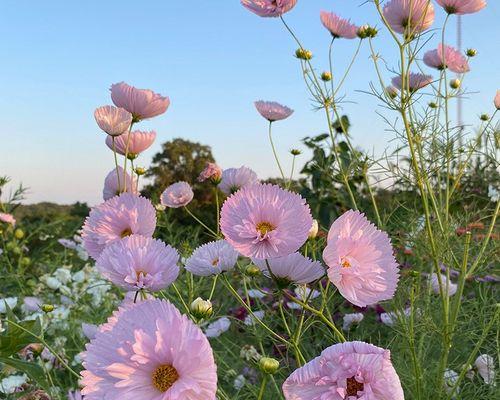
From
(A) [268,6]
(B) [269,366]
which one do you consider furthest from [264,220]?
(A) [268,6]

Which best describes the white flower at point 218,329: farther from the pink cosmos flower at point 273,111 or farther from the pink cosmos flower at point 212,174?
the pink cosmos flower at point 273,111

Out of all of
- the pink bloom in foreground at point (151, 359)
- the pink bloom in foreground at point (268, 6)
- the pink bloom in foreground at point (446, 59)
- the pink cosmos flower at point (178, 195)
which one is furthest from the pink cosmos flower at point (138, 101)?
the pink bloom in foreground at point (446, 59)

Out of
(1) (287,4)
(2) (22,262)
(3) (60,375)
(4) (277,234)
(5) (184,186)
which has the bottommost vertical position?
(2) (22,262)

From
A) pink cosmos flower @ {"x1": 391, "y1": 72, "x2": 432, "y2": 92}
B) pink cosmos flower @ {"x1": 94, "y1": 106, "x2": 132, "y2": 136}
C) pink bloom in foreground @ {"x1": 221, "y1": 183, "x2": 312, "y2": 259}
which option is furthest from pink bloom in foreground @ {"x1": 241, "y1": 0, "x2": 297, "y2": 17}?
pink bloom in foreground @ {"x1": 221, "y1": 183, "x2": 312, "y2": 259}

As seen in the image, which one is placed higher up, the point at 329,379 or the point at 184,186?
the point at 329,379

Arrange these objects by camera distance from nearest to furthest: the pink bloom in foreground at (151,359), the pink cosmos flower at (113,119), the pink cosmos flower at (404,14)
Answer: the pink bloom in foreground at (151,359) → the pink cosmos flower at (113,119) → the pink cosmos flower at (404,14)

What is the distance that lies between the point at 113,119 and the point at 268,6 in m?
0.69

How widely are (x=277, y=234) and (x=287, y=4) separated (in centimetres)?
108

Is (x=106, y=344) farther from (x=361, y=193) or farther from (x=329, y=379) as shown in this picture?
(x=361, y=193)

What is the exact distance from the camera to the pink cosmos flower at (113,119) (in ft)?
4.49

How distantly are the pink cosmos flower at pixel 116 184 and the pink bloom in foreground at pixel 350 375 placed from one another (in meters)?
0.78

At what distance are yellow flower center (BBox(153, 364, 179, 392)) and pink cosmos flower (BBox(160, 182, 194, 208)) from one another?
98cm

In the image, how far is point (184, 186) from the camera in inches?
66.0

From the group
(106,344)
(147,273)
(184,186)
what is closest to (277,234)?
(147,273)
